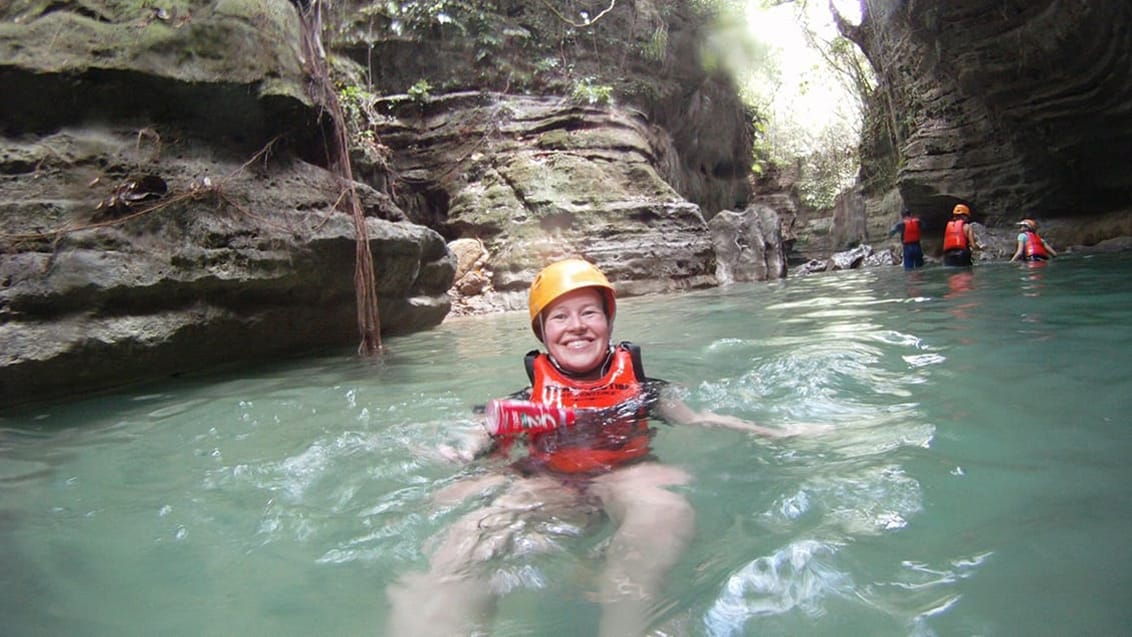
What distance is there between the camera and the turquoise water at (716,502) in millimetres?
1475

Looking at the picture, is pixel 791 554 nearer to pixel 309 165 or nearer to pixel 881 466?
pixel 881 466

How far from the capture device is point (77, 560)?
1974 millimetres

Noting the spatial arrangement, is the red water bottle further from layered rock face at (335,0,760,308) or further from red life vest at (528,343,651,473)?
layered rock face at (335,0,760,308)

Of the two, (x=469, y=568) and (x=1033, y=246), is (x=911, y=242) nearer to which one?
(x=1033, y=246)

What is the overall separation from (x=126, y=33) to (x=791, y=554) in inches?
239

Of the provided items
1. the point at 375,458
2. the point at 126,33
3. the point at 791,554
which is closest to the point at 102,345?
the point at 126,33

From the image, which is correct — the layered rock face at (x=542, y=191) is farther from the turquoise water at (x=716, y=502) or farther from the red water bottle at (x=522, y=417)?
the red water bottle at (x=522, y=417)

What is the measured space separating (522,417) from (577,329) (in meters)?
0.46

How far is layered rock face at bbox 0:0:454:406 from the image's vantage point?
434 cm

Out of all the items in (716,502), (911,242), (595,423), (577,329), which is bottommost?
(716,502)

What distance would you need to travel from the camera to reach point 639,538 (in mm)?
1839

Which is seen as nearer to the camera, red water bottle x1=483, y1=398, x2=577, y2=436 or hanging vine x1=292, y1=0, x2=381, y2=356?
red water bottle x1=483, y1=398, x2=577, y2=436

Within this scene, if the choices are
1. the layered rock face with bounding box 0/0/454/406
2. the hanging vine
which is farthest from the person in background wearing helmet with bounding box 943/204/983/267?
the hanging vine

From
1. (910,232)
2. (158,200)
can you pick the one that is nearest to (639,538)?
(158,200)
